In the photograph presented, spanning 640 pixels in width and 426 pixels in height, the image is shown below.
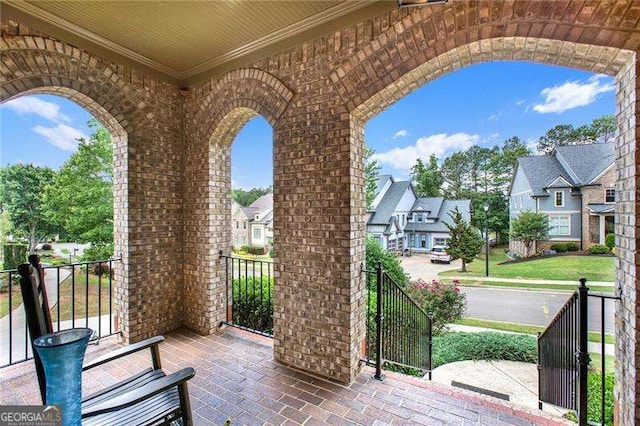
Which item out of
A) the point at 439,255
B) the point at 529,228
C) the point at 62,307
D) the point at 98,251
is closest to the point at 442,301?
the point at 529,228

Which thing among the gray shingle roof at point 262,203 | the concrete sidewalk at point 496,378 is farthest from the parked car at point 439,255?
the gray shingle roof at point 262,203

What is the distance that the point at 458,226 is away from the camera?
30.6 feet

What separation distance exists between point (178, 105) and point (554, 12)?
393cm

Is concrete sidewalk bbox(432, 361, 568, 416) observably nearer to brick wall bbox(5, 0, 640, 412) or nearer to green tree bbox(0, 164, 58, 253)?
brick wall bbox(5, 0, 640, 412)

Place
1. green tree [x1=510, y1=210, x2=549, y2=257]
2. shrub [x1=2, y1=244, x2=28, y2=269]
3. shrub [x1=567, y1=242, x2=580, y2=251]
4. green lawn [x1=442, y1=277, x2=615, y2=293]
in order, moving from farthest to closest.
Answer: shrub [x1=2, y1=244, x2=28, y2=269]
green lawn [x1=442, y1=277, x2=615, y2=293]
green tree [x1=510, y1=210, x2=549, y2=257]
shrub [x1=567, y1=242, x2=580, y2=251]

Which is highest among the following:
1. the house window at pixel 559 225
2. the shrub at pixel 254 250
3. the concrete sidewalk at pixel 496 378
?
the house window at pixel 559 225

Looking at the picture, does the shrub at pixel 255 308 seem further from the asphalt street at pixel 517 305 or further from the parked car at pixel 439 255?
the parked car at pixel 439 255

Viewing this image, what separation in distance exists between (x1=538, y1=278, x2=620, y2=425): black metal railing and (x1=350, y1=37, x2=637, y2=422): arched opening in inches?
6.5

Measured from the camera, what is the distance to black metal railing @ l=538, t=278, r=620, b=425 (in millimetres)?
1805

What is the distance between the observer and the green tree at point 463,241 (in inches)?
357

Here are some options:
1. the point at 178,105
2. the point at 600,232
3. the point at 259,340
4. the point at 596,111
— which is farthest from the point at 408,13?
the point at 596,111

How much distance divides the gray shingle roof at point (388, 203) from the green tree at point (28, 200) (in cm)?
1091

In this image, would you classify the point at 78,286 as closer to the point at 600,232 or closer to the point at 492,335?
the point at 492,335

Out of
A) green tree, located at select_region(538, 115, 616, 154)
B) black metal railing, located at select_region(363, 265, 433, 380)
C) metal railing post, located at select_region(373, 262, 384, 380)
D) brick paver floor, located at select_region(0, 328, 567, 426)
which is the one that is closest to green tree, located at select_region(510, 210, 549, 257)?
green tree, located at select_region(538, 115, 616, 154)
